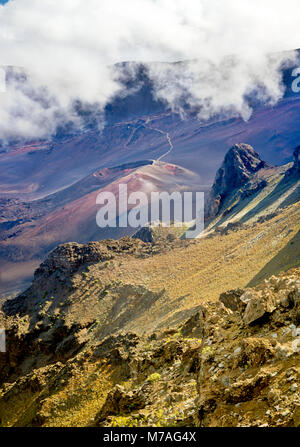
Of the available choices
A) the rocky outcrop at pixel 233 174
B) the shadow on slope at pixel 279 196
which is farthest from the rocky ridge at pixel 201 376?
the rocky outcrop at pixel 233 174

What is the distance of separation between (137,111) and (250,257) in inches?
5160

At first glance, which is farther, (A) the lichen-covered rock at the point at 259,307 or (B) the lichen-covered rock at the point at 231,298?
(B) the lichen-covered rock at the point at 231,298

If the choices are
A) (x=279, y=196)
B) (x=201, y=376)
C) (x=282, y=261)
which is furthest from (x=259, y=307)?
(x=279, y=196)

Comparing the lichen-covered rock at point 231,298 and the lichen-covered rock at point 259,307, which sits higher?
the lichen-covered rock at point 259,307

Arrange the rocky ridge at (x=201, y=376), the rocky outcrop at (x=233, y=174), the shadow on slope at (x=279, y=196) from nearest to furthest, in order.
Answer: the rocky ridge at (x=201, y=376), the shadow on slope at (x=279, y=196), the rocky outcrop at (x=233, y=174)

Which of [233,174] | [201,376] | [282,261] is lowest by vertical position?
[282,261]

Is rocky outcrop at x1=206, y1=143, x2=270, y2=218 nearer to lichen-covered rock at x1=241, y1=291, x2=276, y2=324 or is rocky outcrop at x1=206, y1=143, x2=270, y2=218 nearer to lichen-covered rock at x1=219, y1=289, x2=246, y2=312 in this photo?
lichen-covered rock at x1=219, y1=289, x2=246, y2=312

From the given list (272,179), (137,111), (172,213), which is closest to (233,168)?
(272,179)

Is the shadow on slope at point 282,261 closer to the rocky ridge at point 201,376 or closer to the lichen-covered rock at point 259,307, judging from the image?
the rocky ridge at point 201,376

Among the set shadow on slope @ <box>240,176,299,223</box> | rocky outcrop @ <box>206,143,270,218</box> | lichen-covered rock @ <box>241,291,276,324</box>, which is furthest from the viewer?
rocky outcrop @ <box>206,143,270,218</box>

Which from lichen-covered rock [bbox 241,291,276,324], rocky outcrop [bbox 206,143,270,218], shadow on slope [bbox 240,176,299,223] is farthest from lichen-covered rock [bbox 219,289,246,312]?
rocky outcrop [bbox 206,143,270,218]

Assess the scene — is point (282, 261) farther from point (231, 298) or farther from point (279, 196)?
point (279, 196)

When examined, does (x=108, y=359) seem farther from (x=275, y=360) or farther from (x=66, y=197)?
(x=66, y=197)

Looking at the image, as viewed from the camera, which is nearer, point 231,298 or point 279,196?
point 231,298
